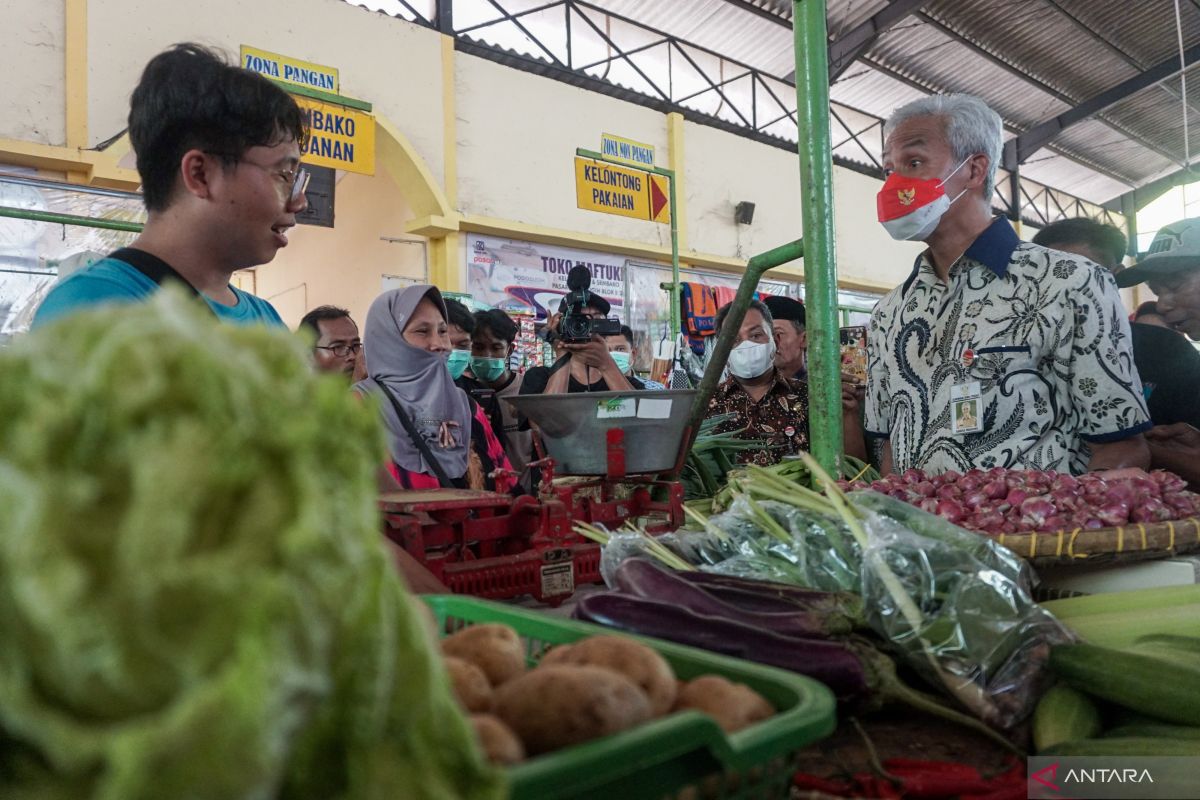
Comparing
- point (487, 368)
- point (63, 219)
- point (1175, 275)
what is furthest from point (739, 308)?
point (63, 219)

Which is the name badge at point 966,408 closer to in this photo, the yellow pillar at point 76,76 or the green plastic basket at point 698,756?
the green plastic basket at point 698,756

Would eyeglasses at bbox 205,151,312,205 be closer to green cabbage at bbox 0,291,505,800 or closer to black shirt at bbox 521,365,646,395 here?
green cabbage at bbox 0,291,505,800

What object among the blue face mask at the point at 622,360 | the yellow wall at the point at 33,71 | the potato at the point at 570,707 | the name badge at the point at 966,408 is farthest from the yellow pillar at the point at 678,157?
the potato at the point at 570,707

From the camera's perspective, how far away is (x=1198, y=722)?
3.22ft

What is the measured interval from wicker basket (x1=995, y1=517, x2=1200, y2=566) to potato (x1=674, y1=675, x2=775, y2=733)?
35.0 inches

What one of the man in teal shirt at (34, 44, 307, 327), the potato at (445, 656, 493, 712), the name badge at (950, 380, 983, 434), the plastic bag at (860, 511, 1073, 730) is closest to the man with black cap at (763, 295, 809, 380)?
the name badge at (950, 380, 983, 434)

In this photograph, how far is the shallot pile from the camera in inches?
58.4

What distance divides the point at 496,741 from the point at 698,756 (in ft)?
0.50

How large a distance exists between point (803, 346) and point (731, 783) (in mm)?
3843

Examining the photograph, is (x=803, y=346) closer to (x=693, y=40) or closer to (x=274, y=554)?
(x=274, y=554)

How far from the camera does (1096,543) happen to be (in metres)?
1.40

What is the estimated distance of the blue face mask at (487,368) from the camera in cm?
499

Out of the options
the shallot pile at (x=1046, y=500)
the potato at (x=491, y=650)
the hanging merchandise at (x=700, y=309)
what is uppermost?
the hanging merchandise at (x=700, y=309)

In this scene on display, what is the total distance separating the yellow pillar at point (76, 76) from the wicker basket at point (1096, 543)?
6269 millimetres
